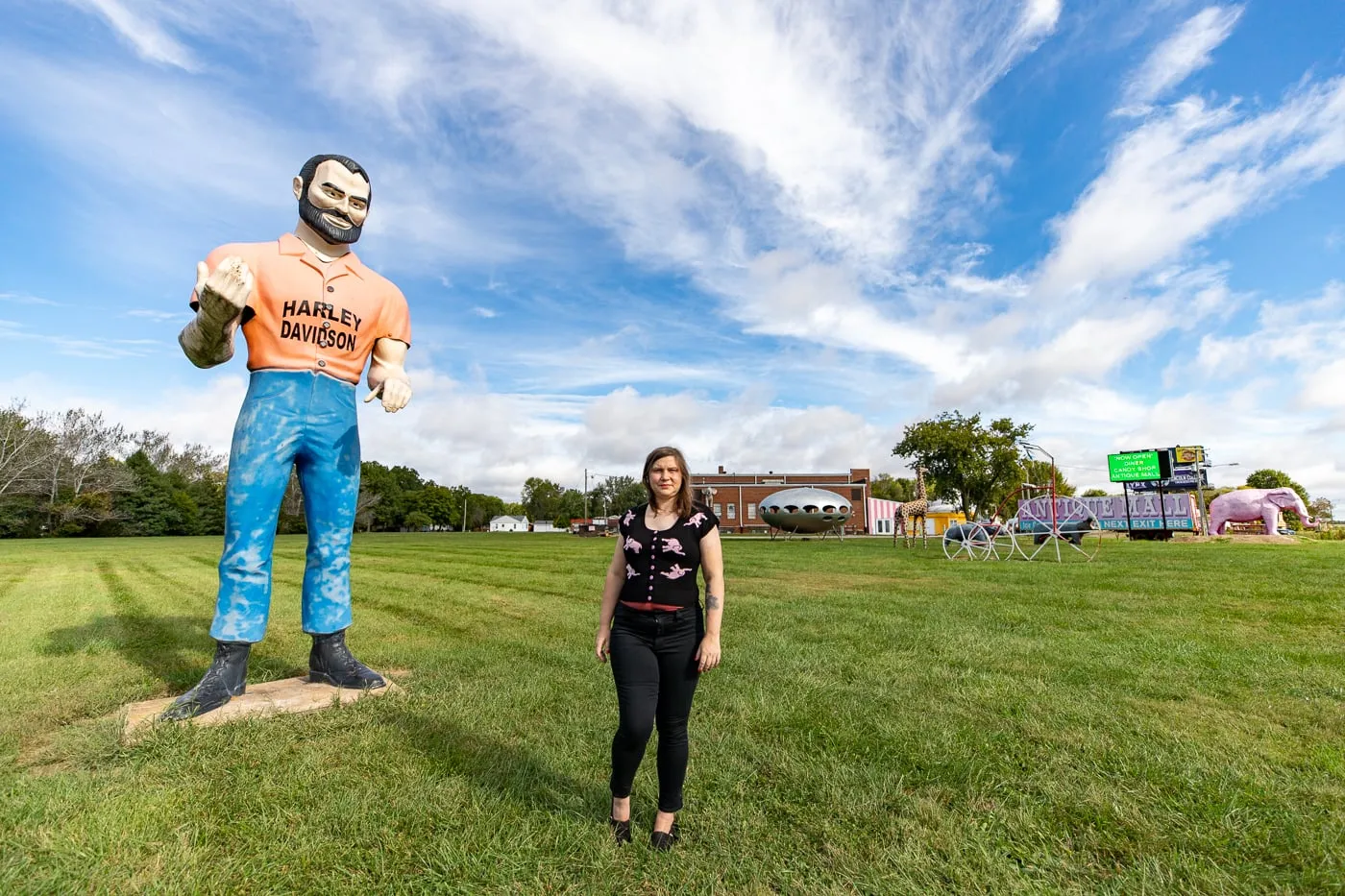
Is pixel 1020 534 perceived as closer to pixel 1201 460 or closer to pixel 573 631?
pixel 1201 460

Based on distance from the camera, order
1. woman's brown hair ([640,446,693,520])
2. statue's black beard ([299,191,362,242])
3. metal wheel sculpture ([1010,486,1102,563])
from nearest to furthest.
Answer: woman's brown hair ([640,446,693,520]), statue's black beard ([299,191,362,242]), metal wheel sculpture ([1010,486,1102,563])

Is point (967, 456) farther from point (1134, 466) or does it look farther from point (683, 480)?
point (683, 480)

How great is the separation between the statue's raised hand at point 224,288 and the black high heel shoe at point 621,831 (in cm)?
343

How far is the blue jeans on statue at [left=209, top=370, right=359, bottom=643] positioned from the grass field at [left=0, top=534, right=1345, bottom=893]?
730 millimetres

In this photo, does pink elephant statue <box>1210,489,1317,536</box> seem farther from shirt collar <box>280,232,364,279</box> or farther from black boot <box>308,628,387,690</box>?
shirt collar <box>280,232,364,279</box>

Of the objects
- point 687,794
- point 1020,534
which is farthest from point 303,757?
point 1020,534

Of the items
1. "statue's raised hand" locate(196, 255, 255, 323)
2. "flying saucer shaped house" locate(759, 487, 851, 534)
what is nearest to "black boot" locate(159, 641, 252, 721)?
"statue's raised hand" locate(196, 255, 255, 323)

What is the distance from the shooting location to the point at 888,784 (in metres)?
3.21

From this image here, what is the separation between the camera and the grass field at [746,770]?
8.29ft

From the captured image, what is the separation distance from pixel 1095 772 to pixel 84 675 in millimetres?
6813

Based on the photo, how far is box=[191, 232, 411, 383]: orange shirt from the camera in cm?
420

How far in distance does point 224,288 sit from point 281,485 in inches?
47.3

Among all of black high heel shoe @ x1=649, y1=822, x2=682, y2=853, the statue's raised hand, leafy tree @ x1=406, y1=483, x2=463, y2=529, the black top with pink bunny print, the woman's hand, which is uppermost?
leafy tree @ x1=406, y1=483, x2=463, y2=529

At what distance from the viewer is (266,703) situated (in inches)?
165
